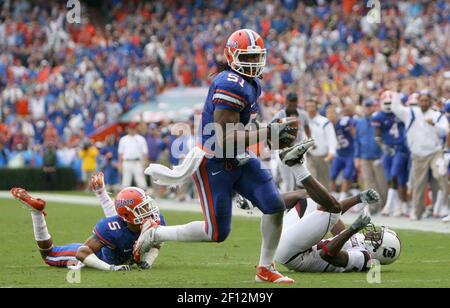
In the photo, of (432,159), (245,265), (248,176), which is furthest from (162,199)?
(248,176)

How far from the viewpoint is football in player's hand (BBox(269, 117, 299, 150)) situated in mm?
7051

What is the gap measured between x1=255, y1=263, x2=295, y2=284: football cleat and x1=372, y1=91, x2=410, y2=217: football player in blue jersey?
761 cm

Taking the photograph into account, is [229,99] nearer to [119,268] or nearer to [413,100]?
[119,268]

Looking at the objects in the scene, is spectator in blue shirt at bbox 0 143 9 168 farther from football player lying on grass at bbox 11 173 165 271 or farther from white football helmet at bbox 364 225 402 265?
white football helmet at bbox 364 225 402 265

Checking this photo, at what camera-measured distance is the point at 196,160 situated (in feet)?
24.0

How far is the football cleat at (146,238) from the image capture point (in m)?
7.86

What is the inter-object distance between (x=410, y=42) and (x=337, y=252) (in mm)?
14692

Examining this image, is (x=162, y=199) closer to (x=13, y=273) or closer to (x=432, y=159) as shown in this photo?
(x=432, y=159)

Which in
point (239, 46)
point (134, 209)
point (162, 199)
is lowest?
point (162, 199)

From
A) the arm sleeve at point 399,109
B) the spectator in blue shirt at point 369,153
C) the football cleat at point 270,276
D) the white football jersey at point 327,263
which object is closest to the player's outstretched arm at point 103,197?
the white football jersey at point 327,263

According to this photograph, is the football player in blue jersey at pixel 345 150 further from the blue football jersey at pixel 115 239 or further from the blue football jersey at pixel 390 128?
the blue football jersey at pixel 115 239

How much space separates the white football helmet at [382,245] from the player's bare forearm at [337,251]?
0.95 ft

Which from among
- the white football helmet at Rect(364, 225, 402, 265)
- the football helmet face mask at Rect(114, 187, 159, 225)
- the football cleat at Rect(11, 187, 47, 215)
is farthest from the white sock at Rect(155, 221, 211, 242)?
the white football helmet at Rect(364, 225, 402, 265)

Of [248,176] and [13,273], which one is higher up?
[248,176]
